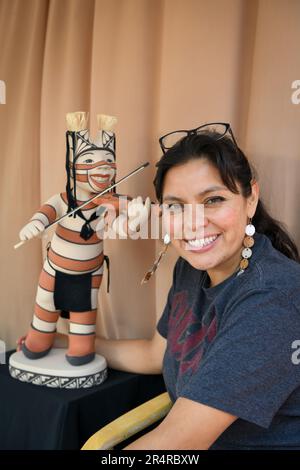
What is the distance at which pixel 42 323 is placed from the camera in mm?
1246

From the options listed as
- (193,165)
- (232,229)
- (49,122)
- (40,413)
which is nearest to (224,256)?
(232,229)

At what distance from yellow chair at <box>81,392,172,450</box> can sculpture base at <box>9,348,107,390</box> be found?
15 centimetres

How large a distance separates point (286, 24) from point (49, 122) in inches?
30.5

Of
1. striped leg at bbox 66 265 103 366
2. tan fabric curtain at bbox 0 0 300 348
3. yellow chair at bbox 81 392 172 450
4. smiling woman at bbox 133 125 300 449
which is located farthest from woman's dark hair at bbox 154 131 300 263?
yellow chair at bbox 81 392 172 450

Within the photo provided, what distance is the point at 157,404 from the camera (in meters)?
1.12

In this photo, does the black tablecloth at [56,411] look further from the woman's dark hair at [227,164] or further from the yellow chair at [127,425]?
the woman's dark hair at [227,164]

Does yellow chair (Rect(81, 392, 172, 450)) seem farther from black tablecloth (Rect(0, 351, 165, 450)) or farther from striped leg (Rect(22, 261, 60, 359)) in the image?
striped leg (Rect(22, 261, 60, 359))

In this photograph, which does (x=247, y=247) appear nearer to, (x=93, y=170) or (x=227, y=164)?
(x=227, y=164)

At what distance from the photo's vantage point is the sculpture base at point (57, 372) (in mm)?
1166

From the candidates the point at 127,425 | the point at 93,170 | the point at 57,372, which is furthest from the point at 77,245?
the point at 127,425

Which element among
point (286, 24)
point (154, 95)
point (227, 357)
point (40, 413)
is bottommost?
point (40, 413)

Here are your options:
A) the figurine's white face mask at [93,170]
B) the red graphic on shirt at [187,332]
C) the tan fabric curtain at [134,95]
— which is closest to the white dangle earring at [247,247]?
the red graphic on shirt at [187,332]

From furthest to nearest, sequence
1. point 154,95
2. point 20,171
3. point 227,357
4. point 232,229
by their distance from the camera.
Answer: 1. point 20,171
2. point 154,95
3. point 232,229
4. point 227,357
